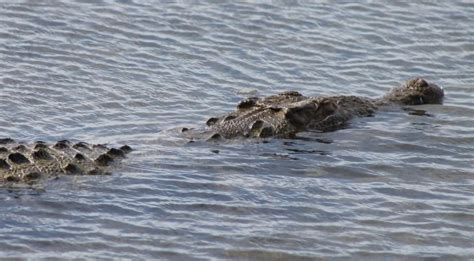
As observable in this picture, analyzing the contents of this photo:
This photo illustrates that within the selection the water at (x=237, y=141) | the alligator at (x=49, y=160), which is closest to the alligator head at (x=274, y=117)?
the water at (x=237, y=141)

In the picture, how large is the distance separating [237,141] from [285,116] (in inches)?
26.0

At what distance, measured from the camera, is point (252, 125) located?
10.9 m

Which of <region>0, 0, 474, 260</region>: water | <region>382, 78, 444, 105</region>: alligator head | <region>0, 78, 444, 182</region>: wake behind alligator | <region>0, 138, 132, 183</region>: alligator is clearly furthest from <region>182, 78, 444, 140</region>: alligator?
<region>0, 138, 132, 183</region>: alligator

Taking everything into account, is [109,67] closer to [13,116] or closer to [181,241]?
[13,116]

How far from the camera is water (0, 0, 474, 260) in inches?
323

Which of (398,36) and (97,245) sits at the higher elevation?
(398,36)

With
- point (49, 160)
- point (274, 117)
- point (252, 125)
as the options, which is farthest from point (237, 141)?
point (49, 160)

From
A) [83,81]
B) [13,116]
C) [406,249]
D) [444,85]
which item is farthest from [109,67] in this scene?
[406,249]

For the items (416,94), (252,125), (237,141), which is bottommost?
(237,141)

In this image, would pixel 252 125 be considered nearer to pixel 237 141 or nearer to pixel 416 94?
pixel 237 141

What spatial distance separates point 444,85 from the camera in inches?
523

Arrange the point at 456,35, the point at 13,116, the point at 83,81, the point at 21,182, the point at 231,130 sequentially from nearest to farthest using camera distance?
1. the point at 21,182
2. the point at 231,130
3. the point at 13,116
4. the point at 83,81
5. the point at 456,35

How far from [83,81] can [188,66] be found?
146 centimetres

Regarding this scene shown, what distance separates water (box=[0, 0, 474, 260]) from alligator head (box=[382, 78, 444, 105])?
0.43 ft
